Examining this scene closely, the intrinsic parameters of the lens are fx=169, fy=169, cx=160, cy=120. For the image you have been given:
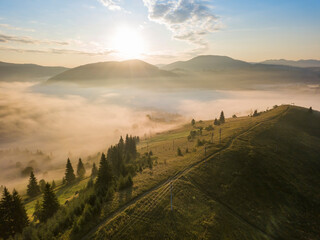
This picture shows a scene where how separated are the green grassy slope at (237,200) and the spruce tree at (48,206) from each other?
3323cm

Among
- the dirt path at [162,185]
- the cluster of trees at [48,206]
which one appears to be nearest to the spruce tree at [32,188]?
the cluster of trees at [48,206]

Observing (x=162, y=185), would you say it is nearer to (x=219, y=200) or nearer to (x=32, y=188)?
(x=219, y=200)

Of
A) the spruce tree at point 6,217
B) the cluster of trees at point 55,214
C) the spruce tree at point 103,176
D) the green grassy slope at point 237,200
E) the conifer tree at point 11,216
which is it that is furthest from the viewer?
the spruce tree at point 103,176

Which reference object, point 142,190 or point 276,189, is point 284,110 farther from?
point 142,190

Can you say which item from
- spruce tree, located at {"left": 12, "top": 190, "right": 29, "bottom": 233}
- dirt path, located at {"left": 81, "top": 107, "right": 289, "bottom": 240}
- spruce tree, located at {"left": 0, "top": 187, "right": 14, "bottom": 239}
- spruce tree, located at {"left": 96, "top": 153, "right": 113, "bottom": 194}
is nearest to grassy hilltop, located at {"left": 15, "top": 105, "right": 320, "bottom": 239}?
dirt path, located at {"left": 81, "top": 107, "right": 289, "bottom": 240}

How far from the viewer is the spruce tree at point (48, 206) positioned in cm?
6580

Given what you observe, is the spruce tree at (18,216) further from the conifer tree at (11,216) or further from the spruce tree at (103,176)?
the spruce tree at (103,176)

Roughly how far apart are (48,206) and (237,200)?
7316cm

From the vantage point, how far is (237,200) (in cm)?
6375

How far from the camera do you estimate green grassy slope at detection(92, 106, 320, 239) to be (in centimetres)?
4875

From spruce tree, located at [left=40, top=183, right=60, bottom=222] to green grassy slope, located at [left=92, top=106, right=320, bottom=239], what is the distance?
3323 cm

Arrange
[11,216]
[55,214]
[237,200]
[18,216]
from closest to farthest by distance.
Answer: [11,216] → [18,216] → [55,214] → [237,200]

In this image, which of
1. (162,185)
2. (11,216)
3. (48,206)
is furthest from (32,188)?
(162,185)

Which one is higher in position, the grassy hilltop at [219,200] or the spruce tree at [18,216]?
the grassy hilltop at [219,200]
